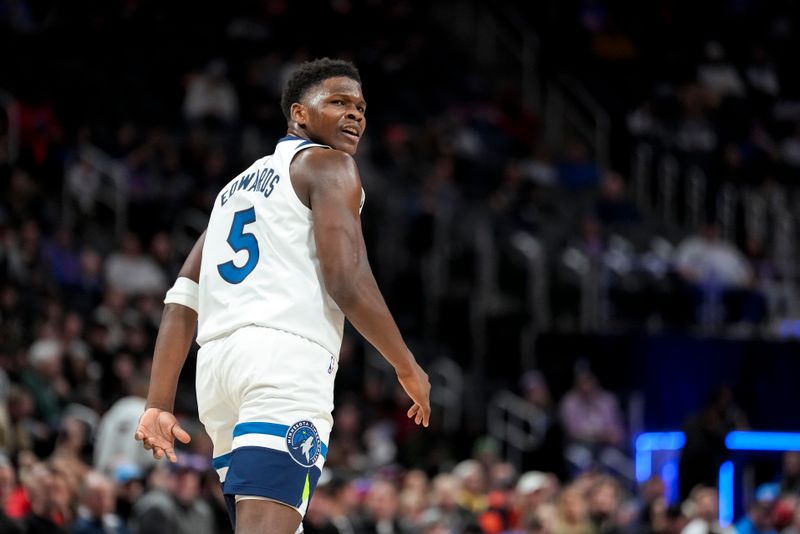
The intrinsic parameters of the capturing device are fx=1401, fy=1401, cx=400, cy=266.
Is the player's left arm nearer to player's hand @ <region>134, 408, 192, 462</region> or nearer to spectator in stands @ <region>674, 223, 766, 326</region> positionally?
player's hand @ <region>134, 408, 192, 462</region>

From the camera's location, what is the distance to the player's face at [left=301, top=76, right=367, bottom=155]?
16.0ft

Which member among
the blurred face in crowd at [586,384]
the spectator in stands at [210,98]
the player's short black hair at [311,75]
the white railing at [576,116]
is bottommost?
the blurred face in crowd at [586,384]

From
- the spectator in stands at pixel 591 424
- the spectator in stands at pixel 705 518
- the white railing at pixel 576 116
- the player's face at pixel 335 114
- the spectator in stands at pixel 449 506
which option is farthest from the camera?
the white railing at pixel 576 116

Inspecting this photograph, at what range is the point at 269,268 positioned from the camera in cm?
465

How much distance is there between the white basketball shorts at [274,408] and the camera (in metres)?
4.44

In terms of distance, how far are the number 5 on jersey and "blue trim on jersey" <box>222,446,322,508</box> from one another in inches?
23.8

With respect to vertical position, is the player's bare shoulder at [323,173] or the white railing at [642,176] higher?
the white railing at [642,176]

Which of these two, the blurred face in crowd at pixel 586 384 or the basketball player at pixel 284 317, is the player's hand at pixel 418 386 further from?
the blurred face in crowd at pixel 586 384

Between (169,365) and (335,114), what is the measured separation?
106 centimetres

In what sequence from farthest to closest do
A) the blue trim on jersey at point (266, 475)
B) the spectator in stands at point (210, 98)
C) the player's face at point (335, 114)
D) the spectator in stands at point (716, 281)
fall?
the spectator in stands at point (210, 98), the spectator in stands at point (716, 281), the player's face at point (335, 114), the blue trim on jersey at point (266, 475)

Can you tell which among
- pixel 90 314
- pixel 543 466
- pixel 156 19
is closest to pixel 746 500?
pixel 543 466

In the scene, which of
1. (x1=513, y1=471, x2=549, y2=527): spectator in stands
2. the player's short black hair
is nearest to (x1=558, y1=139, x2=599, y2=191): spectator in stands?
Result: (x1=513, y1=471, x2=549, y2=527): spectator in stands

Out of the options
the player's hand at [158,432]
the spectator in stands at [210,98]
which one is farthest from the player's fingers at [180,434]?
the spectator in stands at [210,98]

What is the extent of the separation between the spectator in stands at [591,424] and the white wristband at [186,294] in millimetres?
11669
